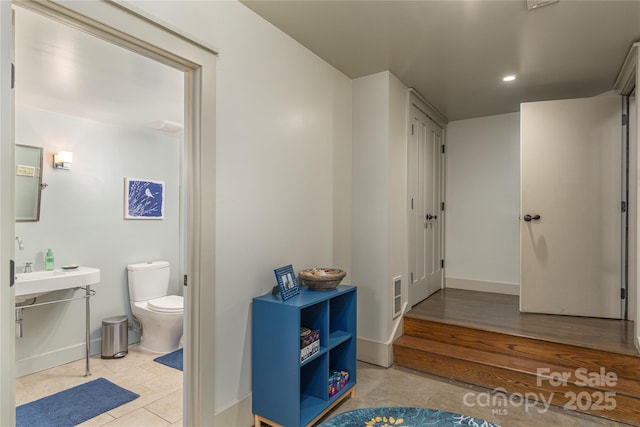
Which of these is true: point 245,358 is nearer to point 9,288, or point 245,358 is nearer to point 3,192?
point 9,288

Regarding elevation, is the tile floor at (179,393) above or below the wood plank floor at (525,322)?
below

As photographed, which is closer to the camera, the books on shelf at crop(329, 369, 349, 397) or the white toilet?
the books on shelf at crop(329, 369, 349, 397)

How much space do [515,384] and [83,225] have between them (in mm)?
3691

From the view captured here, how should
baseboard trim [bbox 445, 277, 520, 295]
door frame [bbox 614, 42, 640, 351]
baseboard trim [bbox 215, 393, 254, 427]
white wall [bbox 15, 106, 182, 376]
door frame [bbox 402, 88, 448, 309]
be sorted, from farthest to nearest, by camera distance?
baseboard trim [bbox 445, 277, 520, 295] → door frame [bbox 402, 88, 448, 309] → white wall [bbox 15, 106, 182, 376] → door frame [bbox 614, 42, 640, 351] → baseboard trim [bbox 215, 393, 254, 427]

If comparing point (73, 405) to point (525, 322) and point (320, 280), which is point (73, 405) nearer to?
point (320, 280)

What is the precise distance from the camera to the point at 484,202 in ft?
14.0

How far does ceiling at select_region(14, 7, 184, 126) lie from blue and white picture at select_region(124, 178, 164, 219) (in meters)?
0.62

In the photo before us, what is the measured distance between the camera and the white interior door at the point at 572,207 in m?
3.06

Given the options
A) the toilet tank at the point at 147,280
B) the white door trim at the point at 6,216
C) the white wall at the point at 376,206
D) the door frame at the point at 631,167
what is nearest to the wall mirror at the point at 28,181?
the toilet tank at the point at 147,280

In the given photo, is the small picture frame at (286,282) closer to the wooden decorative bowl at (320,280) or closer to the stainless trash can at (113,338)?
the wooden decorative bowl at (320,280)

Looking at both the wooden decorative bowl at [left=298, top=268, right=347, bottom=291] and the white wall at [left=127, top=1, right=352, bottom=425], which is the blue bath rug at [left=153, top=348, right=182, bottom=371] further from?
the wooden decorative bowl at [left=298, top=268, right=347, bottom=291]

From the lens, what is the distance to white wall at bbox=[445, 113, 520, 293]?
13.4 ft

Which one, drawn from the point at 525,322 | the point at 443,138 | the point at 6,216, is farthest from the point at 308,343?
the point at 443,138

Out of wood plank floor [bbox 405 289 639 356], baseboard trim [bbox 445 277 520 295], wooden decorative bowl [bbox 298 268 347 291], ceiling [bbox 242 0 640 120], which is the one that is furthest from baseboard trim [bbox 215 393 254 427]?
baseboard trim [bbox 445 277 520 295]
